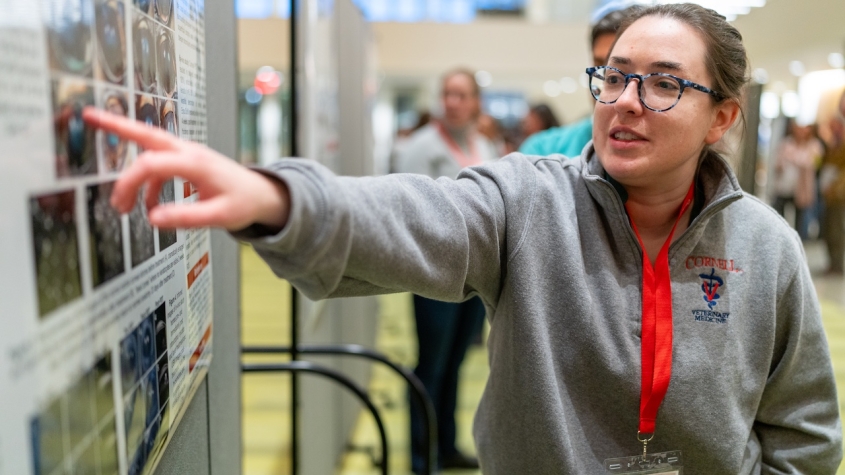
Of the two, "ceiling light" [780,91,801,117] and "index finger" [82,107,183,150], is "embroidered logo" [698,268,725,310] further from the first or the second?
"ceiling light" [780,91,801,117]

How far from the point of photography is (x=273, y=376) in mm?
4441

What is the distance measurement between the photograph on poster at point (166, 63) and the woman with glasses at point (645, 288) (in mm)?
358

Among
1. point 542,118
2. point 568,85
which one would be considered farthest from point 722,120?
point 568,85

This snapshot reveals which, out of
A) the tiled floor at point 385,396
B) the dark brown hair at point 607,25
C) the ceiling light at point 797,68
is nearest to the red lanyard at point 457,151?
the dark brown hair at point 607,25

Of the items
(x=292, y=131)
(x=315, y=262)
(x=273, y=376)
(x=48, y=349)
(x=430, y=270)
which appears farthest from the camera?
(x=273, y=376)

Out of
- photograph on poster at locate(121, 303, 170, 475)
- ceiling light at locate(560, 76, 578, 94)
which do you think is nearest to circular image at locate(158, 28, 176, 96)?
photograph on poster at locate(121, 303, 170, 475)

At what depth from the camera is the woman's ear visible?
3.73 feet

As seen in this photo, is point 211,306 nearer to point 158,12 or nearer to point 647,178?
point 158,12

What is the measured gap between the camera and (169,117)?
0.79 metres

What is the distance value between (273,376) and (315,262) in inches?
157

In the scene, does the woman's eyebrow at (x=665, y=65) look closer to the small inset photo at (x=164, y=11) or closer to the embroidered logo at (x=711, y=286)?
the embroidered logo at (x=711, y=286)

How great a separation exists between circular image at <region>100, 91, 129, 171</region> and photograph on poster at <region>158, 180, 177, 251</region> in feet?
0.46

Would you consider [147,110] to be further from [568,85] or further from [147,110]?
[568,85]

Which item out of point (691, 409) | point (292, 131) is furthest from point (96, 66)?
point (292, 131)
